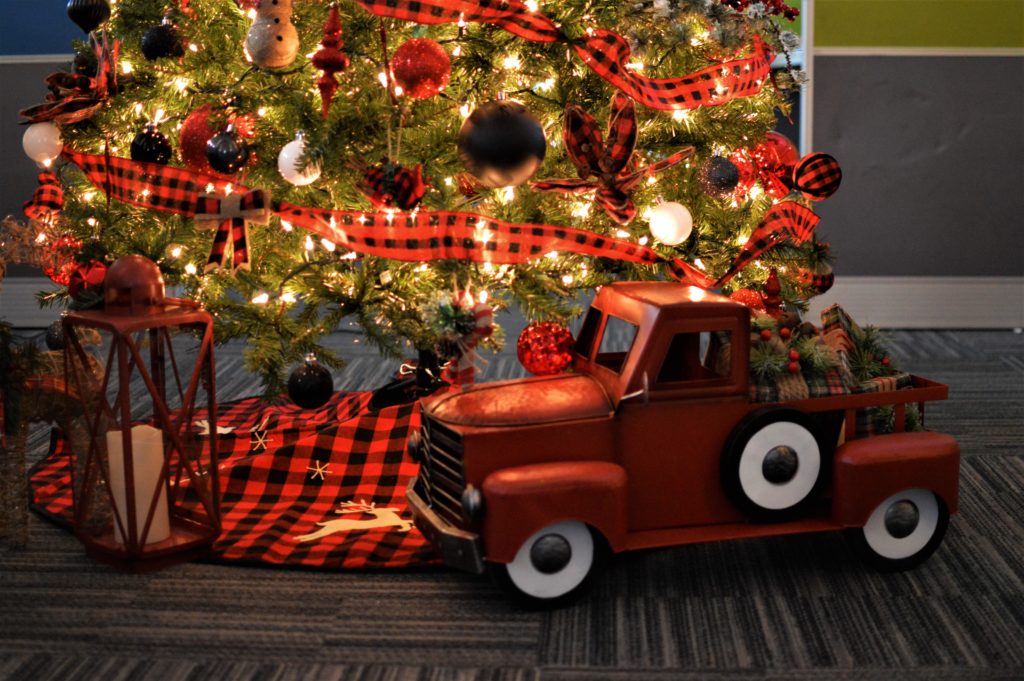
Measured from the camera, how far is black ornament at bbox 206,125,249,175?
8.34 feet

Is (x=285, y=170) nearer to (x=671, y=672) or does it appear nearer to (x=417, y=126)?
(x=417, y=126)

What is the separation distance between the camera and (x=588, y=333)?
106 inches

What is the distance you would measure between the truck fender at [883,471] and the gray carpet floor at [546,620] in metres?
0.19

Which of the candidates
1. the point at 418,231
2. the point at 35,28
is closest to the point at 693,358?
the point at 418,231

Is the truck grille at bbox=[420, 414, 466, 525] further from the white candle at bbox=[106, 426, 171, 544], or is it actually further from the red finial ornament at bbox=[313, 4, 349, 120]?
the red finial ornament at bbox=[313, 4, 349, 120]

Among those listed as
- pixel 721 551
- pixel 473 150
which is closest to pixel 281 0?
pixel 473 150

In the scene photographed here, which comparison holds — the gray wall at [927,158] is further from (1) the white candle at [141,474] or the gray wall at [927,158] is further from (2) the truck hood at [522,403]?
(1) the white candle at [141,474]

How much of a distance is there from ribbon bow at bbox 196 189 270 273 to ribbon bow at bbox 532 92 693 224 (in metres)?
0.65

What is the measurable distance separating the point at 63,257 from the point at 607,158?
148 centimetres

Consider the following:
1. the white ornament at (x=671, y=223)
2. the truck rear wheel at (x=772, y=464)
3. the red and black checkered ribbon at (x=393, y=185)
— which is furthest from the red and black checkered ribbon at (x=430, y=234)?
the truck rear wheel at (x=772, y=464)

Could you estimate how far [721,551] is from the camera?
2699 mm

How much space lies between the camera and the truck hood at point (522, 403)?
2363 mm

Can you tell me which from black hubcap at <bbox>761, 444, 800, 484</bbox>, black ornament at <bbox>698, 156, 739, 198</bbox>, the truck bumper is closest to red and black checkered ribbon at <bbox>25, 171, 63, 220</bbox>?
the truck bumper

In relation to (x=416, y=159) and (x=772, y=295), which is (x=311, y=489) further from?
(x=772, y=295)
